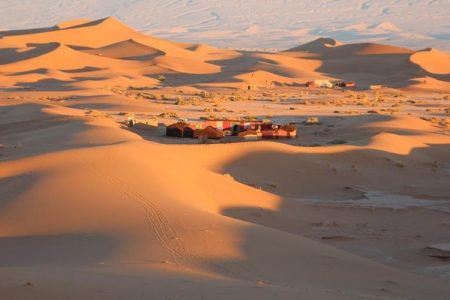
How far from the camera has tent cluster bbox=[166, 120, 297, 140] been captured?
27688 millimetres

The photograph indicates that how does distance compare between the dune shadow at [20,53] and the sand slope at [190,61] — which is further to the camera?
the dune shadow at [20,53]

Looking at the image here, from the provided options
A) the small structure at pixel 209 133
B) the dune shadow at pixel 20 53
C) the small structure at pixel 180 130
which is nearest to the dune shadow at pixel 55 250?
the small structure at pixel 209 133

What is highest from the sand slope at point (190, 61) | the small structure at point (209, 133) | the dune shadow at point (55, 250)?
the sand slope at point (190, 61)

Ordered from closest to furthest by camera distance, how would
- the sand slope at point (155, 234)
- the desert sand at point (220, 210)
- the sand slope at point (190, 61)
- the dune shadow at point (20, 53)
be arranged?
the desert sand at point (220, 210)
the sand slope at point (155, 234)
the sand slope at point (190, 61)
the dune shadow at point (20, 53)

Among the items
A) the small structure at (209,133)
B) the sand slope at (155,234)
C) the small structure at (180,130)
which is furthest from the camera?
the small structure at (180,130)

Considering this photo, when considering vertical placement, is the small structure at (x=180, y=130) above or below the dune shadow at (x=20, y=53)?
below

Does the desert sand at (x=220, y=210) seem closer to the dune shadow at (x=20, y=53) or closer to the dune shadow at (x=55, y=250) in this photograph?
the dune shadow at (x=55, y=250)

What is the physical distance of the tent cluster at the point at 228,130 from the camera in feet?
90.8

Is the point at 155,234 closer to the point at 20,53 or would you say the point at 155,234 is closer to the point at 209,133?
the point at 209,133

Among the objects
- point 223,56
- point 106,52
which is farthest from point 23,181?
point 223,56

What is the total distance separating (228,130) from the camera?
94.1ft

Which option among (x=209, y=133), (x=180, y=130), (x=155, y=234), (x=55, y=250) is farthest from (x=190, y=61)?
(x=55, y=250)

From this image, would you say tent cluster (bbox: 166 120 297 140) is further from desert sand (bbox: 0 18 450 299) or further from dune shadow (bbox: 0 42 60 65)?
dune shadow (bbox: 0 42 60 65)

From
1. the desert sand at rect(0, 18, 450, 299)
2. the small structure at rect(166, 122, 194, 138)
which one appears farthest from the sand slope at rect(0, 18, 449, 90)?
the desert sand at rect(0, 18, 450, 299)
